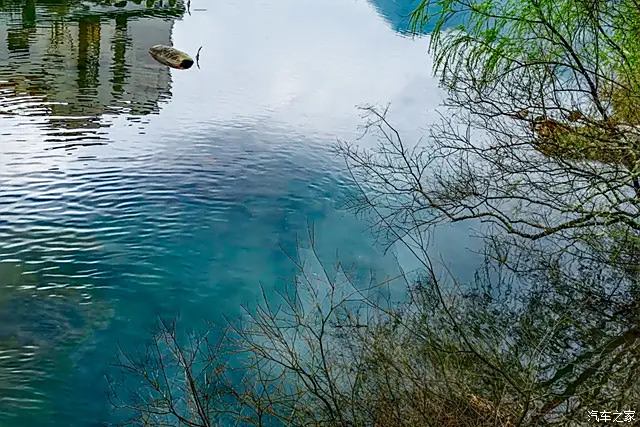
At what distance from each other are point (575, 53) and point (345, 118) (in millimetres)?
6986

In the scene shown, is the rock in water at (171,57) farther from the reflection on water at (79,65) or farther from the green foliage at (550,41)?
the green foliage at (550,41)

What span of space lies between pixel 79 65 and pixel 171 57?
210 cm

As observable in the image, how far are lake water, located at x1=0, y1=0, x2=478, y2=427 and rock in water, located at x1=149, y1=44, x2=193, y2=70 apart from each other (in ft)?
0.79

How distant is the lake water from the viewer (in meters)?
5.43

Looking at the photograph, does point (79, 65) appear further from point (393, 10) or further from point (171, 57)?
point (393, 10)

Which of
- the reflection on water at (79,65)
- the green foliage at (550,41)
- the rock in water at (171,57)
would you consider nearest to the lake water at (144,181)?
the reflection on water at (79,65)

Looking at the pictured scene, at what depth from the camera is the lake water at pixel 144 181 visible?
543 centimetres

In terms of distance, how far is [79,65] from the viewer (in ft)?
43.1

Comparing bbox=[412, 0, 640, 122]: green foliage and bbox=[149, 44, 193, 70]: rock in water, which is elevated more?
bbox=[412, 0, 640, 122]: green foliage

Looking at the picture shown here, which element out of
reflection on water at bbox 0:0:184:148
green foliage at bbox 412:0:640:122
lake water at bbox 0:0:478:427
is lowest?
reflection on water at bbox 0:0:184:148

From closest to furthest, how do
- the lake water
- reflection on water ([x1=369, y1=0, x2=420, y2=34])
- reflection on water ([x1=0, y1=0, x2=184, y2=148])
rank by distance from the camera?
the lake water → reflection on water ([x1=0, y1=0, x2=184, y2=148]) → reflection on water ([x1=369, y1=0, x2=420, y2=34])

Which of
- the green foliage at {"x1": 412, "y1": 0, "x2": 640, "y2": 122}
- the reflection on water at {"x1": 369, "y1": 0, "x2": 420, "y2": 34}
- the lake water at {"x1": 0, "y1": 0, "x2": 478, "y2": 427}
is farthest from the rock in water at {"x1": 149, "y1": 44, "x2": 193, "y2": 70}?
the green foliage at {"x1": 412, "y1": 0, "x2": 640, "y2": 122}

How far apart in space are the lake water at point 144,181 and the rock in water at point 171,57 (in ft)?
0.79

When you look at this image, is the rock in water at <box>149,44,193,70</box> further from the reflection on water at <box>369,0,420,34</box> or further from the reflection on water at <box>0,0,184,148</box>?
the reflection on water at <box>369,0,420,34</box>
